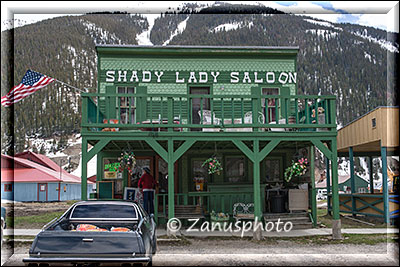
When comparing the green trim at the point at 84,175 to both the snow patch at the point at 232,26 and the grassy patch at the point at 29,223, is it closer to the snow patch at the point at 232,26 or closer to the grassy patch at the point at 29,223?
the grassy patch at the point at 29,223

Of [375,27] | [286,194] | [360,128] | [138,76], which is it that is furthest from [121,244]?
[375,27]

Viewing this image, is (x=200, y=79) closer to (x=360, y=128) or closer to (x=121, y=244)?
(x=360, y=128)

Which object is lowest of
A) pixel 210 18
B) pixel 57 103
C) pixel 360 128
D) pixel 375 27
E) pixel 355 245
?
pixel 355 245

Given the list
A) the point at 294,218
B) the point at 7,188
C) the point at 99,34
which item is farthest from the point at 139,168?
the point at 99,34

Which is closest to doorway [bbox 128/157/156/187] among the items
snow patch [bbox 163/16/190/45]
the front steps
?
the front steps

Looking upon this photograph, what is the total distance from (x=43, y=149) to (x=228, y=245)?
97760mm

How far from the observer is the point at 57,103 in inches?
4402

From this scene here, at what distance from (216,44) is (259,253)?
112 m

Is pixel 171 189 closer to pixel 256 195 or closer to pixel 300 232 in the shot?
pixel 256 195

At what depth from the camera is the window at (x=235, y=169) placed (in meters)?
16.8

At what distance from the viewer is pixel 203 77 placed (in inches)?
682

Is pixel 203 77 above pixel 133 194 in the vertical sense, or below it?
above

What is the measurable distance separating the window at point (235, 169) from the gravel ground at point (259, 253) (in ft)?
16.6

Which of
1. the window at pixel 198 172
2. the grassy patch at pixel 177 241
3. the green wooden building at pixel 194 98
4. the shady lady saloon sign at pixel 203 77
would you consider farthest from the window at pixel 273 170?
the grassy patch at pixel 177 241
